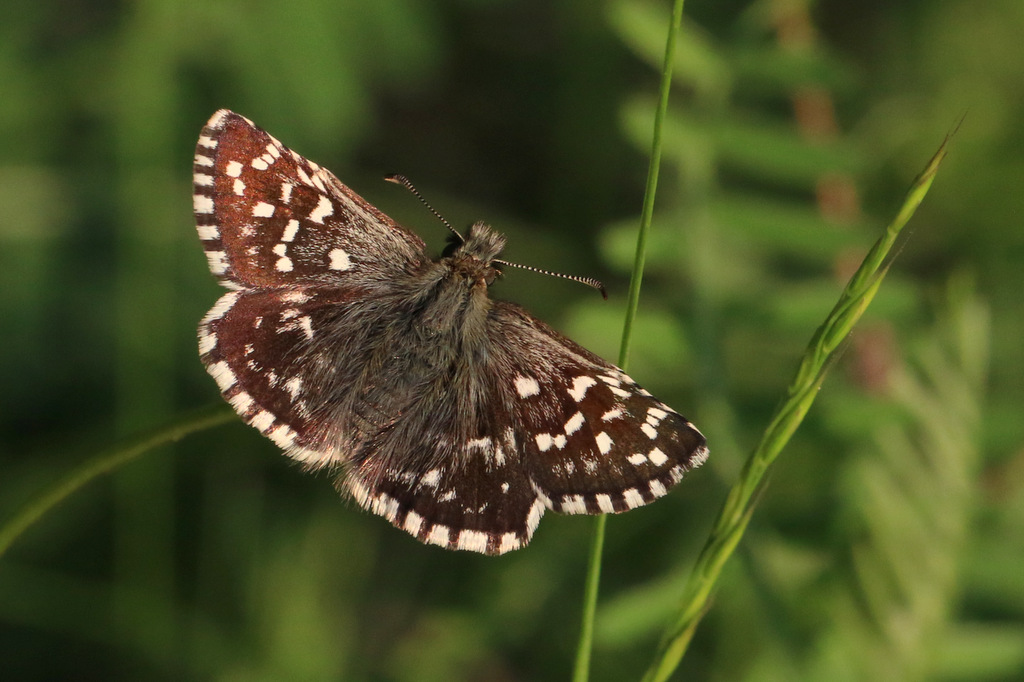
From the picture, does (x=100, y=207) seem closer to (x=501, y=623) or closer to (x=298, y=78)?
(x=298, y=78)

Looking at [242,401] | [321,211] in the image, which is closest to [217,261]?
[321,211]

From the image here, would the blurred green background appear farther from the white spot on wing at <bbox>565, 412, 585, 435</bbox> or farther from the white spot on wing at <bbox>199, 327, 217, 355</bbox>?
the white spot on wing at <bbox>199, 327, 217, 355</bbox>

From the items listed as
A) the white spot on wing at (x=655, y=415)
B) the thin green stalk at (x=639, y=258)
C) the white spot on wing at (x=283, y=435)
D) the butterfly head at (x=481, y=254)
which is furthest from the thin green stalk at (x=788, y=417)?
the butterfly head at (x=481, y=254)

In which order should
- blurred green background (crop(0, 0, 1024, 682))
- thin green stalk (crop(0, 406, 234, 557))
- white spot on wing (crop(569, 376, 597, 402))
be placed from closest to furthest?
thin green stalk (crop(0, 406, 234, 557)), white spot on wing (crop(569, 376, 597, 402)), blurred green background (crop(0, 0, 1024, 682))

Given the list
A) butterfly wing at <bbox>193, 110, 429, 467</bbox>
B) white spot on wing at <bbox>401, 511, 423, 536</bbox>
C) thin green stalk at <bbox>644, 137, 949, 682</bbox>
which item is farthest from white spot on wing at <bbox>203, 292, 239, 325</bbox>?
thin green stalk at <bbox>644, 137, 949, 682</bbox>

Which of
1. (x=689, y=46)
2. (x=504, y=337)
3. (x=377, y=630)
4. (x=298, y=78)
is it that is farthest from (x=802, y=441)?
(x=298, y=78)
